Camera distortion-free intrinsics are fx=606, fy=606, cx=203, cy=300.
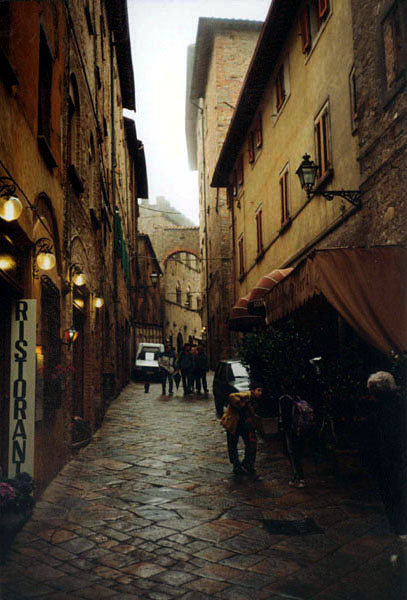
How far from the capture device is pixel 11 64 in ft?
17.5

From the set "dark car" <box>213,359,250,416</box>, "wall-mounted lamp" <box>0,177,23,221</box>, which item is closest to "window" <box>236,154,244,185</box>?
"dark car" <box>213,359,250,416</box>

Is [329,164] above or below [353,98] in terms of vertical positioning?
below

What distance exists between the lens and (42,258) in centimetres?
653

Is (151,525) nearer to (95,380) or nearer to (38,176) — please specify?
(38,176)

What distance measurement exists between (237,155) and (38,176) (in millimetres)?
16494

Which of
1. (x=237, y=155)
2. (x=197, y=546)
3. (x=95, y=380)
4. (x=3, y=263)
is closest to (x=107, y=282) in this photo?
(x=95, y=380)

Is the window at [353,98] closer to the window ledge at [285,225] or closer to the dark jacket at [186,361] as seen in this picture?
the window ledge at [285,225]

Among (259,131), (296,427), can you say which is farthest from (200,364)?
(296,427)

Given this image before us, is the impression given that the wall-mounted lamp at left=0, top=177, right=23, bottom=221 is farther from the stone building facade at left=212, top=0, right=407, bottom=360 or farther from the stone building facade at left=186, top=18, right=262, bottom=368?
the stone building facade at left=186, top=18, right=262, bottom=368

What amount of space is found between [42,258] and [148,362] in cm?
1972

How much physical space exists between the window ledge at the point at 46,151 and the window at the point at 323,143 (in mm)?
5395

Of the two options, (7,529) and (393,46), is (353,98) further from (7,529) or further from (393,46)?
(7,529)

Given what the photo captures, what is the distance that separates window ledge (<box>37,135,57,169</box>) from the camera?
704cm

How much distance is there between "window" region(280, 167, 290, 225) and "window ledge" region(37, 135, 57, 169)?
25.8 ft
